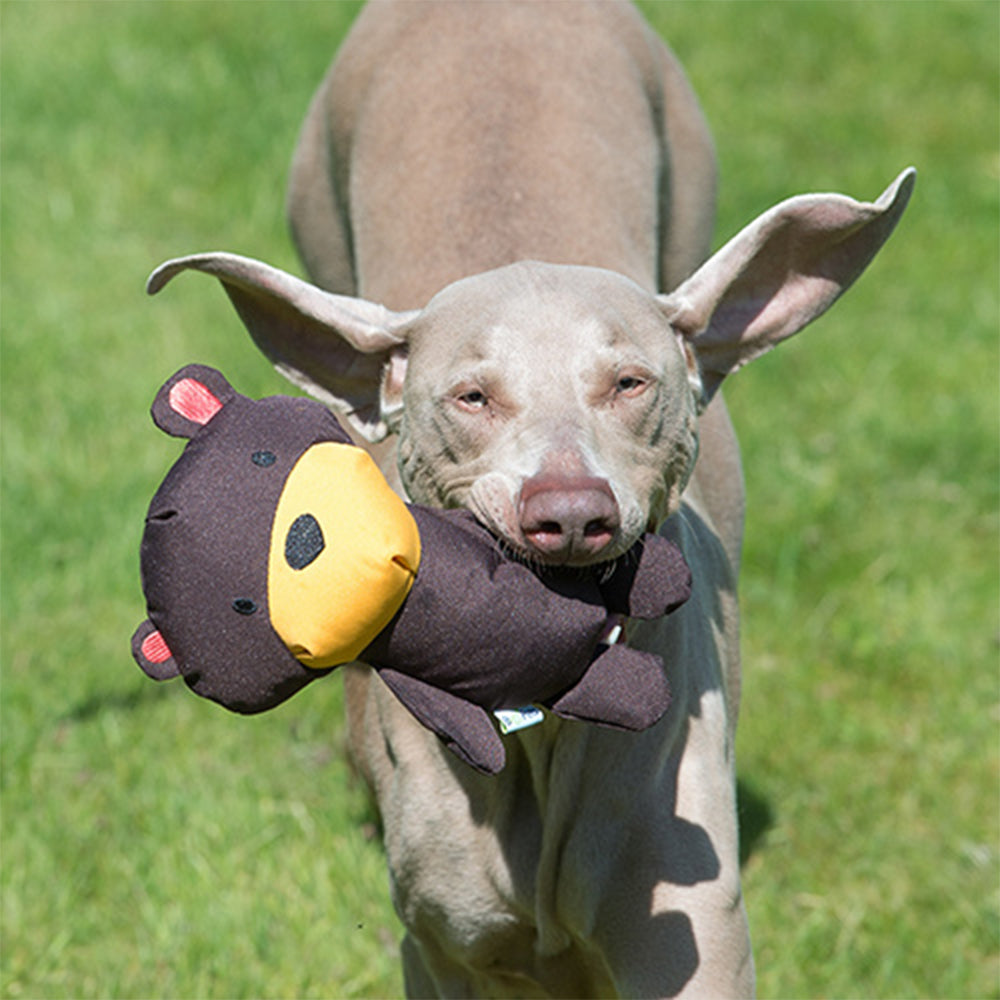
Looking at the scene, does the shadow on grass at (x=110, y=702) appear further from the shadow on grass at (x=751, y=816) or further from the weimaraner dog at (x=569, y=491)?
the shadow on grass at (x=751, y=816)

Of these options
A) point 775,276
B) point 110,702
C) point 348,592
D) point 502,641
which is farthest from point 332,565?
point 110,702

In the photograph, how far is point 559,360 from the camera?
2.95 metres

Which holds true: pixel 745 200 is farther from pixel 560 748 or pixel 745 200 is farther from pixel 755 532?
pixel 560 748

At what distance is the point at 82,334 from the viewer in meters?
6.95

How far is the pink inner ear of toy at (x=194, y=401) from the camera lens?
289 cm

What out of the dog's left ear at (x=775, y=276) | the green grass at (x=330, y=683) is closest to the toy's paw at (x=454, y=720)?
the dog's left ear at (x=775, y=276)

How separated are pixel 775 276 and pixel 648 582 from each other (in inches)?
31.4

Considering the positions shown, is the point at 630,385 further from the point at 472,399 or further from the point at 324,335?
the point at 324,335

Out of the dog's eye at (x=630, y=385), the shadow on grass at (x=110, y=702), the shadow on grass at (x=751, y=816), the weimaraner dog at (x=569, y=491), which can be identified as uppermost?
the dog's eye at (x=630, y=385)

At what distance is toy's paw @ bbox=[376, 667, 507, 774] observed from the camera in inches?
109

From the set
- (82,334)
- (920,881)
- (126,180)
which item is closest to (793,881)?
(920,881)

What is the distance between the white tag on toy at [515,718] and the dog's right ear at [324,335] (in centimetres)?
73

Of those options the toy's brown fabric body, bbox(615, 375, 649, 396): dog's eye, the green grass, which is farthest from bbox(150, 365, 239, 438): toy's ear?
the green grass

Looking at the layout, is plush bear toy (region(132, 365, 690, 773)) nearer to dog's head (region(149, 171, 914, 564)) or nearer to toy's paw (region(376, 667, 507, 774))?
toy's paw (region(376, 667, 507, 774))
